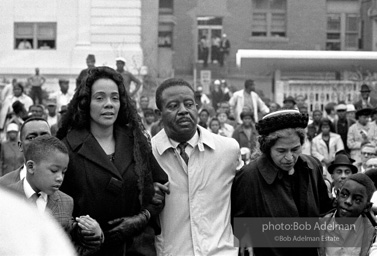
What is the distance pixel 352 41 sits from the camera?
157 feet

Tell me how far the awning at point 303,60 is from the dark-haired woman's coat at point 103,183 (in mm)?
18109

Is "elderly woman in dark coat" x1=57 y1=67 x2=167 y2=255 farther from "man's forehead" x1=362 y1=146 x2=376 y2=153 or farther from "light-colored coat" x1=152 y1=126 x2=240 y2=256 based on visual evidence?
"man's forehead" x1=362 y1=146 x2=376 y2=153

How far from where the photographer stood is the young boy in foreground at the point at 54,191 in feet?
14.6

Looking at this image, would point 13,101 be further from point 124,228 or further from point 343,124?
point 124,228

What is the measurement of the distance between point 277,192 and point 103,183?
1071 mm

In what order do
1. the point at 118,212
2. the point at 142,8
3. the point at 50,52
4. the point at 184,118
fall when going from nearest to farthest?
the point at 118,212 < the point at 184,118 < the point at 50,52 < the point at 142,8

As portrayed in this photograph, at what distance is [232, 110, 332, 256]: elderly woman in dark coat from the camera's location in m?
4.98

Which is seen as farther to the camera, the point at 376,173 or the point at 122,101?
the point at 376,173

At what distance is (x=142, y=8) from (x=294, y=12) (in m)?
11.2

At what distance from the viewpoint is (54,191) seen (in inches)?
177

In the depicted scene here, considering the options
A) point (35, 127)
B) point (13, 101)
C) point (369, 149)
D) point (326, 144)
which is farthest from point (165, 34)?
point (35, 127)

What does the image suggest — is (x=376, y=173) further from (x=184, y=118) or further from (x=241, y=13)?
(x=241, y=13)

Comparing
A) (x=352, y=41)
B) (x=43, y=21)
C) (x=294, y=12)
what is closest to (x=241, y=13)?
(x=294, y=12)

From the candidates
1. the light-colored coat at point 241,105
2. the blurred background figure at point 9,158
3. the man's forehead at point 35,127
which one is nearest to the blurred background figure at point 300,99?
the light-colored coat at point 241,105
